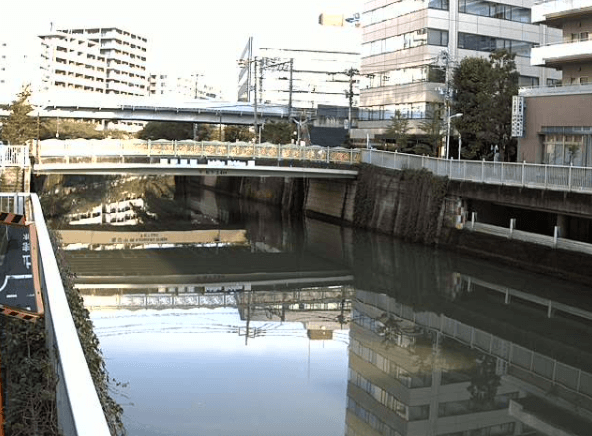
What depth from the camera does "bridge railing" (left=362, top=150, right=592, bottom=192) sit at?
22919mm

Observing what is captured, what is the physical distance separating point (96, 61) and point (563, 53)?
109 meters

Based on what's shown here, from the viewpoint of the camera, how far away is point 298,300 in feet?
69.1

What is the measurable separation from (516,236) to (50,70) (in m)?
108

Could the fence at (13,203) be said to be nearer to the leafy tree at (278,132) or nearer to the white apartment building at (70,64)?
the leafy tree at (278,132)

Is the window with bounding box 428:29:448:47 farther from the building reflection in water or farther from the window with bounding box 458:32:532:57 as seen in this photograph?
the building reflection in water

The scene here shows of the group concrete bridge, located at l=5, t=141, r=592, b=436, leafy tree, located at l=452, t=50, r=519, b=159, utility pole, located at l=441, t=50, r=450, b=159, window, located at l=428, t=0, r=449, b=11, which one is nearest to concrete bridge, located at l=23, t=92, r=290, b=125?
window, located at l=428, t=0, r=449, b=11

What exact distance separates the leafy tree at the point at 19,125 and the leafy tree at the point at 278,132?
53.2 ft

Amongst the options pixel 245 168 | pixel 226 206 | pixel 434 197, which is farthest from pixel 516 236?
pixel 226 206

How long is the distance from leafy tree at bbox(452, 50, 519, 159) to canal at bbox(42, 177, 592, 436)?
819 centimetres

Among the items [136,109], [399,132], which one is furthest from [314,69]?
[399,132]

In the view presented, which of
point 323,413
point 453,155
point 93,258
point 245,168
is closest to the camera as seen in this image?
point 323,413

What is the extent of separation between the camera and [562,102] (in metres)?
29.9

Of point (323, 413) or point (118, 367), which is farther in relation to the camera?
point (118, 367)

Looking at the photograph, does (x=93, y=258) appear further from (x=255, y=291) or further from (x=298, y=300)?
(x=298, y=300)
